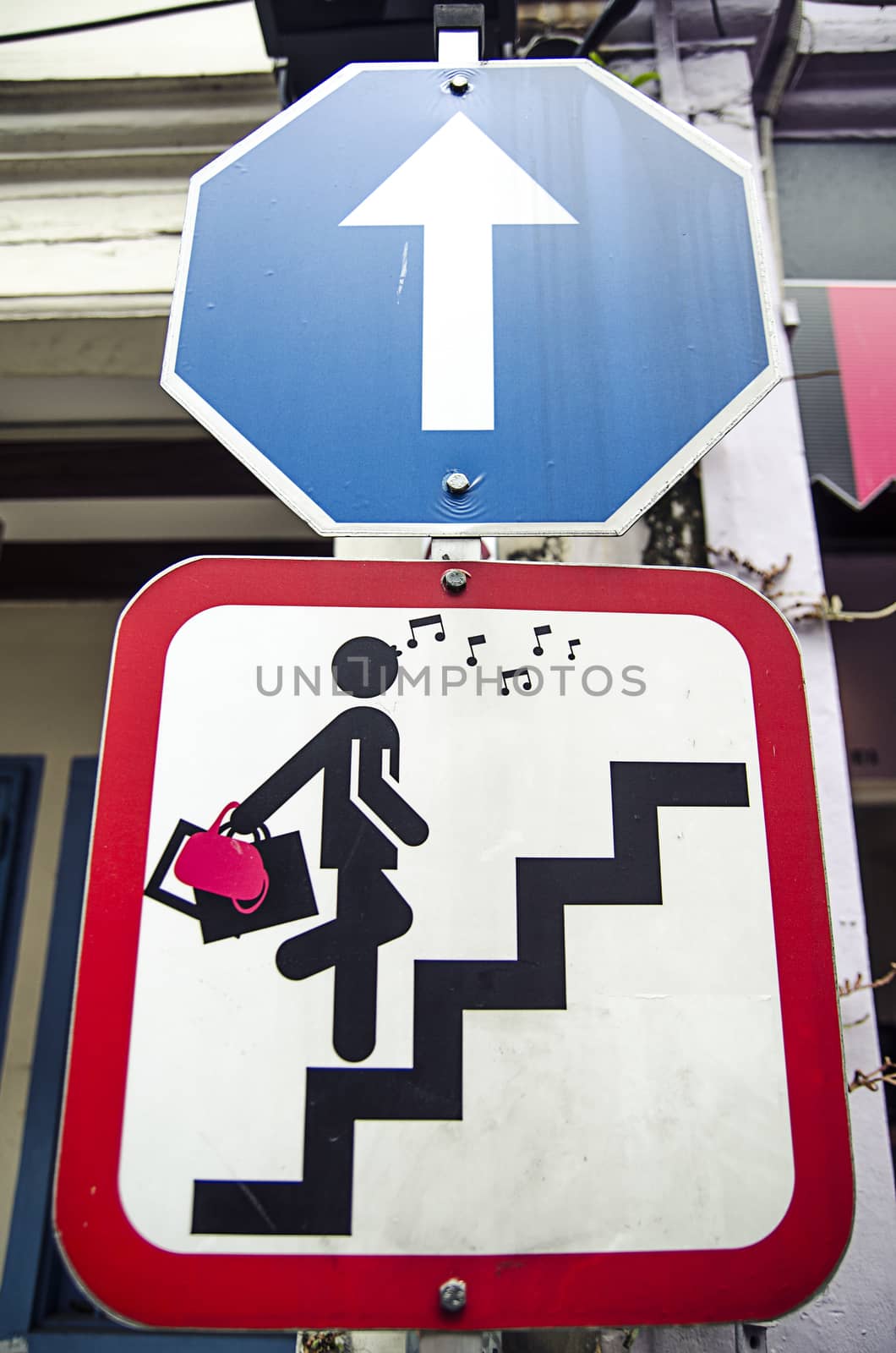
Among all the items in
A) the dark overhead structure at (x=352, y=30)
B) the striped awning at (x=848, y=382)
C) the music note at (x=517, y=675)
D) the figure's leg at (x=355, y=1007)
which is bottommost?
the figure's leg at (x=355, y=1007)

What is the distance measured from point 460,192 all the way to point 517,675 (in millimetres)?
557

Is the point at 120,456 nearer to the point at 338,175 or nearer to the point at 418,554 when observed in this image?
the point at 418,554

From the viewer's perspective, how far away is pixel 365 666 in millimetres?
764

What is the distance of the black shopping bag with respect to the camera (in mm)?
697

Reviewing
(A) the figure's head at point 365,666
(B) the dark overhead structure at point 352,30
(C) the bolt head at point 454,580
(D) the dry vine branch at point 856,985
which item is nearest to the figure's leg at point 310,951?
(A) the figure's head at point 365,666

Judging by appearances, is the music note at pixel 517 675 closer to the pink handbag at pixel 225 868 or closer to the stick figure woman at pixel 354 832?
the stick figure woman at pixel 354 832

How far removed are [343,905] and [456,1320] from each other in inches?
12.4

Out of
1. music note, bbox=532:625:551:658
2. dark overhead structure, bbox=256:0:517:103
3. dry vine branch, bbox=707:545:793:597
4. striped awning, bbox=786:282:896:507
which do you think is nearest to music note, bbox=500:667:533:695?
music note, bbox=532:625:551:658

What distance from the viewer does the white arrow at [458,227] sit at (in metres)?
0.84

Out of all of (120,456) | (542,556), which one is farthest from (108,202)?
(542,556)

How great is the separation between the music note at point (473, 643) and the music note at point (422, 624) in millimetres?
26

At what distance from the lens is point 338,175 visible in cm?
93

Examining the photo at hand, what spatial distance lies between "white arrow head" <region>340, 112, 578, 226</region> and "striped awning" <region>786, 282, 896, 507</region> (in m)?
0.78

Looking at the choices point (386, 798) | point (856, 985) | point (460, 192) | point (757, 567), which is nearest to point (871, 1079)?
point (856, 985)
